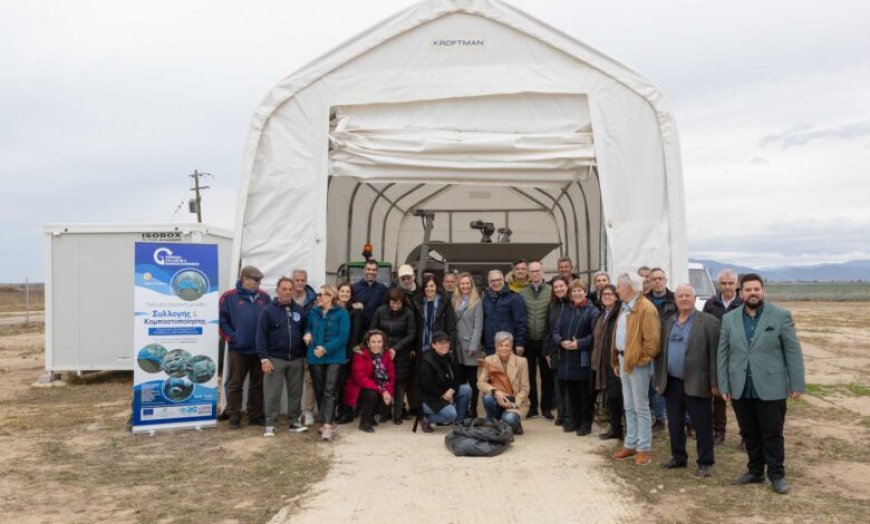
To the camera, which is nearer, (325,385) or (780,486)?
(780,486)

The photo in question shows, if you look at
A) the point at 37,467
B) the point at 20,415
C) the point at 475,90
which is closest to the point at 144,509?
the point at 37,467

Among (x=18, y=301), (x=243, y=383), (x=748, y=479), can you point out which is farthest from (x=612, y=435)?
(x=18, y=301)

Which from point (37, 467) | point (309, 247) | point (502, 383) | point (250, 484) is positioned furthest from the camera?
point (309, 247)

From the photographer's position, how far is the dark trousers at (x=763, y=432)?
507 centimetres

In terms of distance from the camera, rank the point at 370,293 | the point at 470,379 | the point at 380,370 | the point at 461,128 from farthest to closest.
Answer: the point at 461,128 → the point at 370,293 → the point at 470,379 → the point at 380,370

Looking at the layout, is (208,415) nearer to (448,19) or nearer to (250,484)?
(250,484)

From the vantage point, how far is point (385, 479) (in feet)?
17.8

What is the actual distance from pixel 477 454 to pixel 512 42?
448cm

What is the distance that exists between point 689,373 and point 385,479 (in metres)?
2.42

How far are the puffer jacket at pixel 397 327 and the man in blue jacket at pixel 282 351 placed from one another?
79 centimetres

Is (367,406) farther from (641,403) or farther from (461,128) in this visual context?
(461,128)

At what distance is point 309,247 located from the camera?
7.85 m

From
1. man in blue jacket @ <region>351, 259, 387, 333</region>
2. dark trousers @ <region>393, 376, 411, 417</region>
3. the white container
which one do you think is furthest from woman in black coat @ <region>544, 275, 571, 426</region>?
the white container

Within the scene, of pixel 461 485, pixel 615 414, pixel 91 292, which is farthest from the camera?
pixel 91 292
